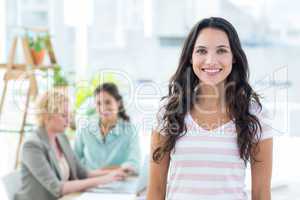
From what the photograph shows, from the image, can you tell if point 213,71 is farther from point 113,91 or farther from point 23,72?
point 23,72

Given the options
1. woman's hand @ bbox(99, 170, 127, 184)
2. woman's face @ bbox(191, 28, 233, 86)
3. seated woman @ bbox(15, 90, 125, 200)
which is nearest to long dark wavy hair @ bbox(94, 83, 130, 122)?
seated woman @ bbox(15, 90, 125, 200)

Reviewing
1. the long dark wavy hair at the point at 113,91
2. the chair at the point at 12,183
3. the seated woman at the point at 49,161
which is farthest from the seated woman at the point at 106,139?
the chair at the point at 12,183

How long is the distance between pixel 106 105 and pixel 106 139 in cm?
24

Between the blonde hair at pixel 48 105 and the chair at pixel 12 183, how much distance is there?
301 millimetres

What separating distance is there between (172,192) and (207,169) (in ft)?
0.43

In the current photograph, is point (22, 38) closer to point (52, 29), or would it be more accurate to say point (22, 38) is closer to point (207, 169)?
point (52, 29)

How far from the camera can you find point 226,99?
1446 millimetres

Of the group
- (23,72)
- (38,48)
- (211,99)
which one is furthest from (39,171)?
(211,99)

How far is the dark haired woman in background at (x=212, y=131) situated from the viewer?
1.37 metres

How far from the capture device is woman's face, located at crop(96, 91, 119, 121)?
301 centimetres

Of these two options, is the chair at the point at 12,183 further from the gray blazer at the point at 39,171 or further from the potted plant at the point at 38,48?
the potted plant at the point at 38,48

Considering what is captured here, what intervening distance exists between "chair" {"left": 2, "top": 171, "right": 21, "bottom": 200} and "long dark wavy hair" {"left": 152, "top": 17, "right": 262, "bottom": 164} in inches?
46.7

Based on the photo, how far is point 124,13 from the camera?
196 inches

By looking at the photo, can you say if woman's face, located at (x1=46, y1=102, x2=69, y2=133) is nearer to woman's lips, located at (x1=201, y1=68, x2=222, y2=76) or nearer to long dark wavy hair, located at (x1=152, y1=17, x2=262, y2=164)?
long dark wavy hair, located at (x1=152, y1=17, x2=262, y2=164)
